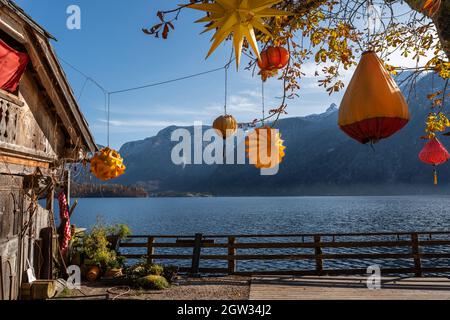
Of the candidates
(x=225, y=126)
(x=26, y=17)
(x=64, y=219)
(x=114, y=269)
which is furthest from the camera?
(x=114, y=269)

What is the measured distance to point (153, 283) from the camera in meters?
10.4

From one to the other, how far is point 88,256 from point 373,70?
1141cm

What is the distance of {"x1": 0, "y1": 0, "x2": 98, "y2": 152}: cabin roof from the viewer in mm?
7156

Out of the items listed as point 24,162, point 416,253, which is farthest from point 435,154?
point 24,162

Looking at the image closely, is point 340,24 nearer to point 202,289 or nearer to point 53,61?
point 53,61

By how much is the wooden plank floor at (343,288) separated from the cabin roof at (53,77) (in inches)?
255

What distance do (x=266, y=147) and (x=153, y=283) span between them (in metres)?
8.35

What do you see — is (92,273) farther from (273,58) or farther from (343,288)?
(273,58)

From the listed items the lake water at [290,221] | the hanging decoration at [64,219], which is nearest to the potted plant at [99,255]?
Result: the hanging decoration at [64,219]

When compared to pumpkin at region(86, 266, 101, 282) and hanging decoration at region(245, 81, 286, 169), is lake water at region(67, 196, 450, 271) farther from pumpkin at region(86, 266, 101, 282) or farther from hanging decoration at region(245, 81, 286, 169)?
hanging decoration at region(245, 81, 286, 169)

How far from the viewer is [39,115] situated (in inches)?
335

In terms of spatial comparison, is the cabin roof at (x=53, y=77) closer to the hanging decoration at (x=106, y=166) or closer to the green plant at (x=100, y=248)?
the hanging decoration at (x=106, y=166)

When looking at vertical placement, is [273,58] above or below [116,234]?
above
